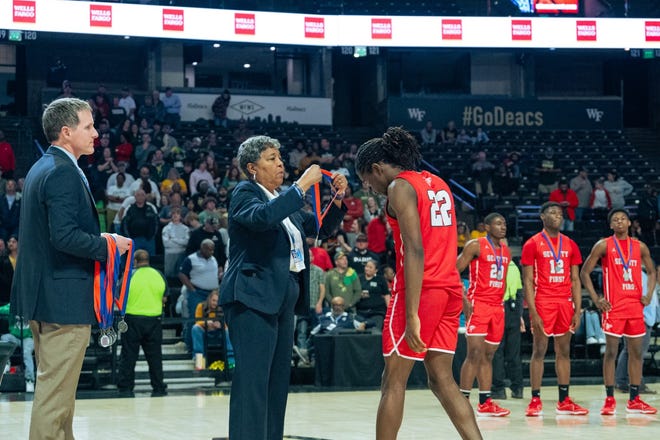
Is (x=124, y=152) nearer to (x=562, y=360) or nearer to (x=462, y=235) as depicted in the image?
(x=462, y=235)

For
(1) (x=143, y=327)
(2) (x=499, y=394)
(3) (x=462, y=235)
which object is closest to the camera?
(2) (x=499, y=394)

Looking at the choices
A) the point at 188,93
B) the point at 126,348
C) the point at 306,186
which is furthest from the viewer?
the point at 188,93

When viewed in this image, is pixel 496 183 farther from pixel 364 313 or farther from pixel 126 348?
pixel 126 348

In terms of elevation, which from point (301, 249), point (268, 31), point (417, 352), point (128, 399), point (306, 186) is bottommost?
point (128, 399)

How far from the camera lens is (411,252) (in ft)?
18.0

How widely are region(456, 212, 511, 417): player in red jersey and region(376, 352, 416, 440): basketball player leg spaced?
4.54 metres

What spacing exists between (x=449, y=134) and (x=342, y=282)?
1111 cm

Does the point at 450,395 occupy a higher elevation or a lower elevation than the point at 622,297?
lower

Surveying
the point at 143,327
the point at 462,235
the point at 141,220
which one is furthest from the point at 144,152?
the point at 143,327

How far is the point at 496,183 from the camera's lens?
21672 millimetres

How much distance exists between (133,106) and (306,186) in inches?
674

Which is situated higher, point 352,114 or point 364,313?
point 352,114

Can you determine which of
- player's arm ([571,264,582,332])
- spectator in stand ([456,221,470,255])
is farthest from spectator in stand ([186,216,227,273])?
player's arm ([571,264,582,332])

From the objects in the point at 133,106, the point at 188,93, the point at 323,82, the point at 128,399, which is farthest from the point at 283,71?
the point at 128,399
